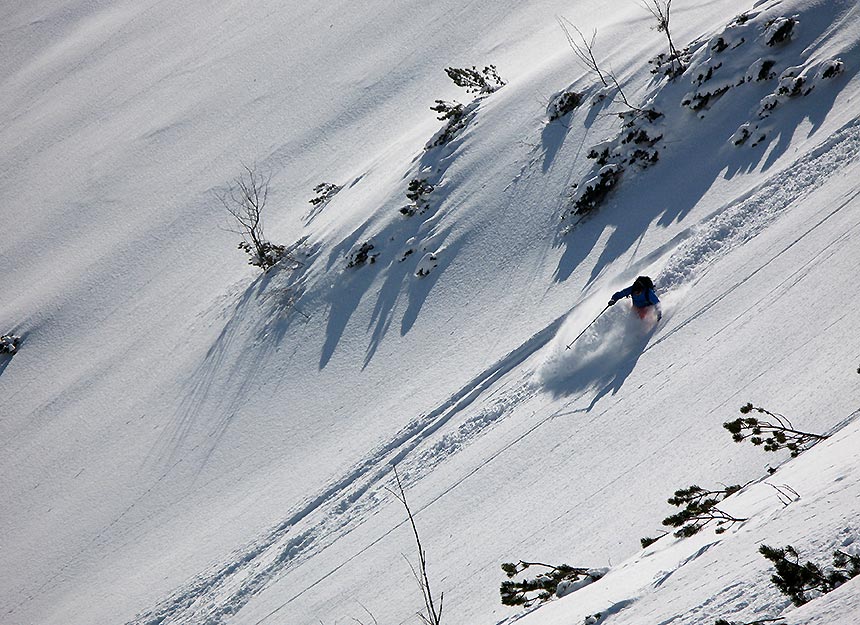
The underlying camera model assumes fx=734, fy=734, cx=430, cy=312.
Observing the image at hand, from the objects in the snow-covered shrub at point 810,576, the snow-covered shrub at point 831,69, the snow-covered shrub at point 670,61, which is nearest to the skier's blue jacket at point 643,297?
the snow-covered shrub at point 831,69

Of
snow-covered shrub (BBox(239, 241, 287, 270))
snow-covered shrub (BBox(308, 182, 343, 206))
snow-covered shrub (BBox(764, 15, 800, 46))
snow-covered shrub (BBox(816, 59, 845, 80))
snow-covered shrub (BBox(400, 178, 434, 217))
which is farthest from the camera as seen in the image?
snow-covered shrub (BBox(308, 182, 343, 206))

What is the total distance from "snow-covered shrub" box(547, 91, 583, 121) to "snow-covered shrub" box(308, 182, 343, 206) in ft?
18.1

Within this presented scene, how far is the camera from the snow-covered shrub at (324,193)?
16438mm

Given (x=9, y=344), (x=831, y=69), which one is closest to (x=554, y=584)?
(x=831, y=69)

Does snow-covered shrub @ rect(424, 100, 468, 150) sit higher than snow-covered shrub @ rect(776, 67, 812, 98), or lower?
higher

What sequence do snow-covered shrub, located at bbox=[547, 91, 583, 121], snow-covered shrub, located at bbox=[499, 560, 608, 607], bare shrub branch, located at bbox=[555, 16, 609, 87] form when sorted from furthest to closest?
snow-covered shrub, located at bbox=[547, 91, 583, 121]
bare shrub branch, located at bbox=[555, 16, 609, 87]
snow-covered shrub, located at bbox=[499, 560, 608, 607]

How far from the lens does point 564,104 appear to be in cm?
1299

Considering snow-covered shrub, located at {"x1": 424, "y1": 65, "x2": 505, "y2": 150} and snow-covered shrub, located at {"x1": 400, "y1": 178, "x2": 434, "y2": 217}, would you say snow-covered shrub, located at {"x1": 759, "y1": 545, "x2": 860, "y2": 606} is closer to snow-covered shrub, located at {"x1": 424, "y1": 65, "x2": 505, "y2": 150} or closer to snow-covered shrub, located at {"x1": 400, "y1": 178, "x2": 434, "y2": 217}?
snow-covered shrub, located at {"x1": 400, "y1": 178, "x2": 434, "y2": 217}

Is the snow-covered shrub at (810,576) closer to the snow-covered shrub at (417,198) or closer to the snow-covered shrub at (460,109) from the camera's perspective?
the snow-covered shrub at (417,198)

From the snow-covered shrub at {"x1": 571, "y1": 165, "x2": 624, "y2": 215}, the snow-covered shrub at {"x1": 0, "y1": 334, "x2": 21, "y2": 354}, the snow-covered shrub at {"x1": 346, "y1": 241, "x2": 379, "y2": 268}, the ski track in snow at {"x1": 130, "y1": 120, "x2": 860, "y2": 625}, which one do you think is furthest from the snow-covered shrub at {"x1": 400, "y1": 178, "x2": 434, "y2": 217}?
the snow-covered shrub at {"x1": 0, "y1": 334, "x2": 21, "y2": 354}

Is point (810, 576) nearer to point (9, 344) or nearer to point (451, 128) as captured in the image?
point (451, 128)

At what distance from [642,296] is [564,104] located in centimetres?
530

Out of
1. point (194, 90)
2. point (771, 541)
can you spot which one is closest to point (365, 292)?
point (771, 541)

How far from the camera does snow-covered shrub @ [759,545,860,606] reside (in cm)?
297
